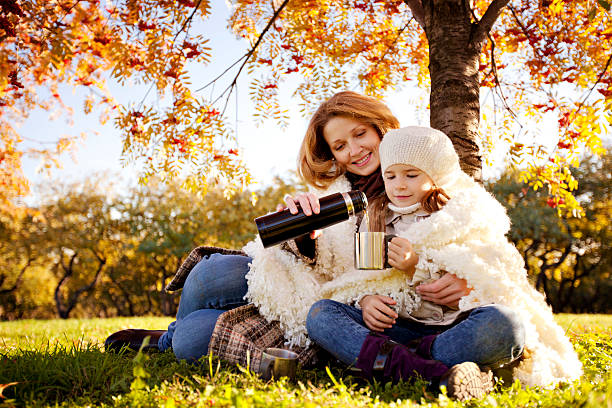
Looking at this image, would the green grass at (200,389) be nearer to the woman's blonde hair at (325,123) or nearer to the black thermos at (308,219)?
the black thermos at (308,219)

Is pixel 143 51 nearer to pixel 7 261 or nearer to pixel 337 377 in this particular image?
pixel 337 377

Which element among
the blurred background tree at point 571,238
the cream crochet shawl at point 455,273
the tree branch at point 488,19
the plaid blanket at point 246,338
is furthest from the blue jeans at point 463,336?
the blurred background tree at point 571,238

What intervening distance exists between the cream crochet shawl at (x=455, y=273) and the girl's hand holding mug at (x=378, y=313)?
108 millimetres

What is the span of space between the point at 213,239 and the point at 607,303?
14.9 meters

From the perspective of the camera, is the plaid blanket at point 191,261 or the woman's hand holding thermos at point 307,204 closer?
the woman's hand holding thermos at point 307,204

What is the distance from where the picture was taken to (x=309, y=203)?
2.04 m

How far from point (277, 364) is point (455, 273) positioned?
875 mm

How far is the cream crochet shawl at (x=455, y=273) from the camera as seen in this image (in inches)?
77.9

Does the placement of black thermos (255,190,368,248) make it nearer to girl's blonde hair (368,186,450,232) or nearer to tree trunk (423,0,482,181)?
girl's blonde hair (368,186,450,232)

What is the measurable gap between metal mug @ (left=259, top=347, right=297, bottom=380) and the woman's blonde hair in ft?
4.10

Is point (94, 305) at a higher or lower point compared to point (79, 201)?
lower

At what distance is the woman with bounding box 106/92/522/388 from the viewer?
2.04 metres

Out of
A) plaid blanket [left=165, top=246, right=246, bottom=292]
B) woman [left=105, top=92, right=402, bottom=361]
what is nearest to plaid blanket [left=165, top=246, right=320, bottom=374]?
woman [left=105, top=92, right=402, bottom=361]

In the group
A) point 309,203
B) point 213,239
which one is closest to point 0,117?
point 309,203
